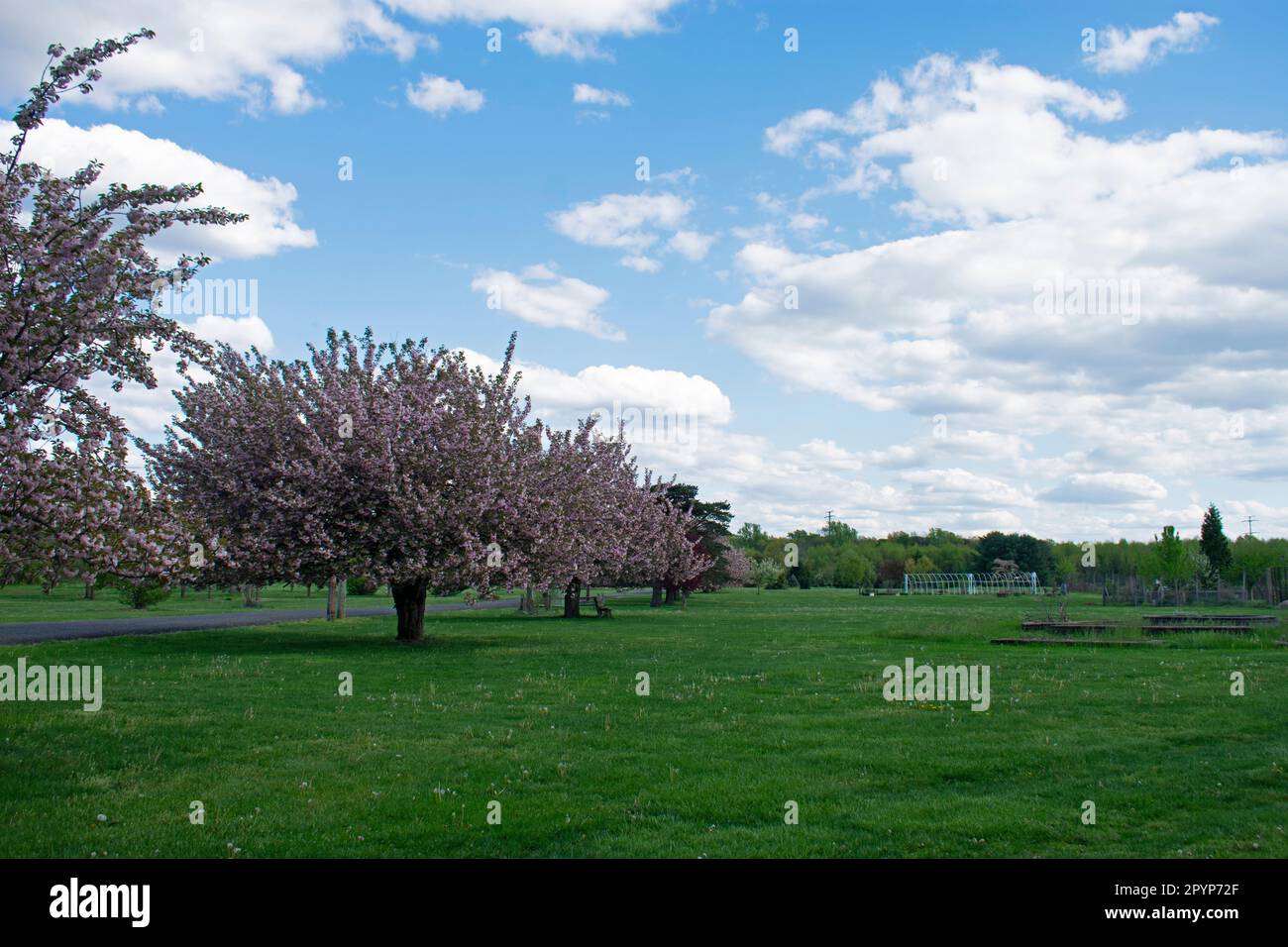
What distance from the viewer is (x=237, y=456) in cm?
2700

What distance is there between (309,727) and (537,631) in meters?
22.0

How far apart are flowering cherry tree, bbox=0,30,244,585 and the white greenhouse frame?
97.4 meters

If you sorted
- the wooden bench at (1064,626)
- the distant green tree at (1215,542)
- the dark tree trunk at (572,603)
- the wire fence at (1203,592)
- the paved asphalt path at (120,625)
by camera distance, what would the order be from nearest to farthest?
the paved asphalt path at (120,625) → the wooden bench at (1064,626) → the dark tree trunk at (572,603) → the wire fence at (1203,592) → the distant green tree at (1215,542)

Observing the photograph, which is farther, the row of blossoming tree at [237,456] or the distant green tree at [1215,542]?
the distant green tree at [1215,542]

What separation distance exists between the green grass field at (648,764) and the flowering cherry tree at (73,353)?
2554 mm

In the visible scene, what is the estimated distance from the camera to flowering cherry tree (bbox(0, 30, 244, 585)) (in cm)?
962

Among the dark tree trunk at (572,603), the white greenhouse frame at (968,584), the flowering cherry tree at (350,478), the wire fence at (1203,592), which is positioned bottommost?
the white greenhouse frame at (968,584)

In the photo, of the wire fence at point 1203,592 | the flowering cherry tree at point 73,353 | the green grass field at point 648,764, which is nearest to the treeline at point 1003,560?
the wire fence at point 1203,592

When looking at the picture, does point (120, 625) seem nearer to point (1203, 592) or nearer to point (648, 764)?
point (648, 764)

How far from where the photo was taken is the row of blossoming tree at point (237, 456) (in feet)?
32.4

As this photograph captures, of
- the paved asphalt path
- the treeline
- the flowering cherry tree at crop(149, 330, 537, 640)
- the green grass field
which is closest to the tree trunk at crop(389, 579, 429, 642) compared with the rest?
the flowering cherry tree at crop(149, 330, 537, 640)

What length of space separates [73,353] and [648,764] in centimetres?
789

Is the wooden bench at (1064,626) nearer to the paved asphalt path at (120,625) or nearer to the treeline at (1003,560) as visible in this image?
the paved asphalt path at (120,625)

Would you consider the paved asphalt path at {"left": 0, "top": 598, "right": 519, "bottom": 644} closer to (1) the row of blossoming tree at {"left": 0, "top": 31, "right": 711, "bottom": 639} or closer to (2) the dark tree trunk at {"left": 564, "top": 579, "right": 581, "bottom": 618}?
(1) the row of blossoming tree at {"left": 0, "top": 31, "right": 711, "bottom": 639}
